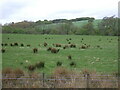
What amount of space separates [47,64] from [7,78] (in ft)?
24.3

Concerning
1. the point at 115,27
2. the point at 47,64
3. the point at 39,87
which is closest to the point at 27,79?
the point at 39,87

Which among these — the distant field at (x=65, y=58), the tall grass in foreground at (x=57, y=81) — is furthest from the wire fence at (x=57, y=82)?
the distant field at (x=65, y=58)

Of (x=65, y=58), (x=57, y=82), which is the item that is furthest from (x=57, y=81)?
(x=65, y=58)

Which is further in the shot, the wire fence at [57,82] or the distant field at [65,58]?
the distant field at [65,58]

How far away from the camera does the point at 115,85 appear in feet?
37.3

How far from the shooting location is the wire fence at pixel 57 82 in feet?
36.2

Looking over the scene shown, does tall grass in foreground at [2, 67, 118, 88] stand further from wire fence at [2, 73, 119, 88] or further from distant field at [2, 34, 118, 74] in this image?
distant field at [2, 34, 118, 74]

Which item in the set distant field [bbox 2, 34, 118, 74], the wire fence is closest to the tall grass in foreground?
the wire fence

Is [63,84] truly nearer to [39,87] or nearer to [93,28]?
[39,87]

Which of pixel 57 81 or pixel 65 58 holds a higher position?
pixel 57 81

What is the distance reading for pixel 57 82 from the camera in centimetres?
1138

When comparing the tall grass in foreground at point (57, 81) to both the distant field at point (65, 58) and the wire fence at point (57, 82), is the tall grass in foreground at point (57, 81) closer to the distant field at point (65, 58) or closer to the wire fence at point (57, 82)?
the wire fence at point (57, 82)

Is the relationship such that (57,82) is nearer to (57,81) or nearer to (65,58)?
(57,81)

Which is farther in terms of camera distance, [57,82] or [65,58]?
[65,58]
